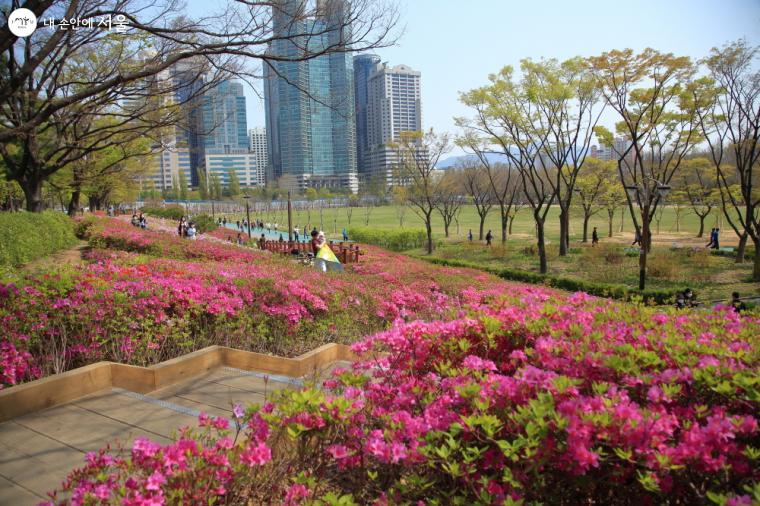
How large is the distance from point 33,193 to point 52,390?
14332mm

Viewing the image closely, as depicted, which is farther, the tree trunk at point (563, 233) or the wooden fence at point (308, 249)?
the tree trunk at point (563, 233)

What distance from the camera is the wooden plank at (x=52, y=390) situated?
3.08 metres

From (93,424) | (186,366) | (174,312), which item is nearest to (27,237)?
(174,312)

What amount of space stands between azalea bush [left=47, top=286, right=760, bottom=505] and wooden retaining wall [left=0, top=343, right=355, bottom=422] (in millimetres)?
1441

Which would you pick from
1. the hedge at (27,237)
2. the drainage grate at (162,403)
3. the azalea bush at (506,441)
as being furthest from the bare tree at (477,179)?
the azalea bush at (506,441)

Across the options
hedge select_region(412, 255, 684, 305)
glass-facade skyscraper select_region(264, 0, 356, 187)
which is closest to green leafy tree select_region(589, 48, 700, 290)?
hedge select_region(412, 255, 684, 305)

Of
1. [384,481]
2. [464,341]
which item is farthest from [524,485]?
[464,341]

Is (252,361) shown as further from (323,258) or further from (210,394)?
(323,258)

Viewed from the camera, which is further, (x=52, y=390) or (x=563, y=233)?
(x=563, y=233)

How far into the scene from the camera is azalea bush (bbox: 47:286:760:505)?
5.14 feet

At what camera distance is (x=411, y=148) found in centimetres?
3131

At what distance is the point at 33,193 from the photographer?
578 inches

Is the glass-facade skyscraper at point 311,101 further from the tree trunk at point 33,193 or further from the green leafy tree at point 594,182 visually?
the green leafy tree at point 594,182

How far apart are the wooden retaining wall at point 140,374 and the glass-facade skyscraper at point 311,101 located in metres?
3.59
